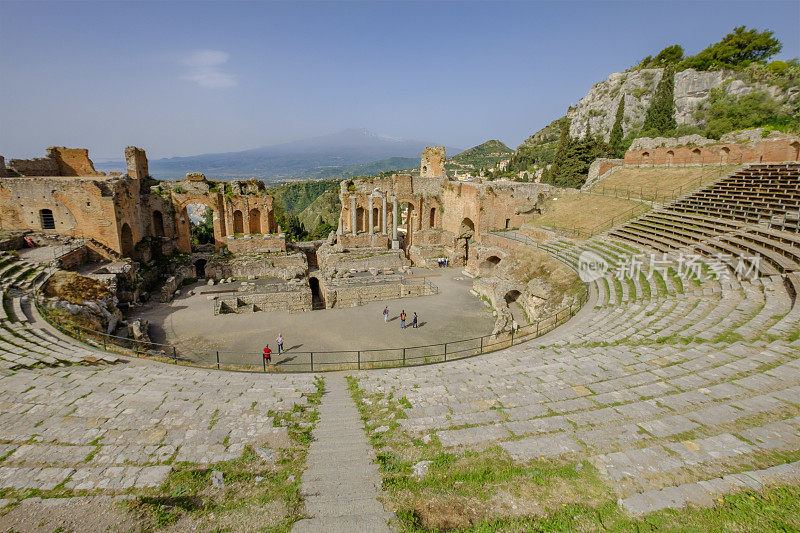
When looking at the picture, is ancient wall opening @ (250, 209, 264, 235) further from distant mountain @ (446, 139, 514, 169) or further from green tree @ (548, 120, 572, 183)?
distant mountain @ (446, 139, 514, 169)

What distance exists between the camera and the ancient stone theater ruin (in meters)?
5.71

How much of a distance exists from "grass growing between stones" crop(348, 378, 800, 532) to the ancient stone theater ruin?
0.04 metres

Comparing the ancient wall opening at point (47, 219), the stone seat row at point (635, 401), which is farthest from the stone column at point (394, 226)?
the stone seat row at point (635, 401)

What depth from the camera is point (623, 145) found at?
52375mm

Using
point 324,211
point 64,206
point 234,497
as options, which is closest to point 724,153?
point 234,497

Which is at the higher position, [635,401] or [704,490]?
[704,490]

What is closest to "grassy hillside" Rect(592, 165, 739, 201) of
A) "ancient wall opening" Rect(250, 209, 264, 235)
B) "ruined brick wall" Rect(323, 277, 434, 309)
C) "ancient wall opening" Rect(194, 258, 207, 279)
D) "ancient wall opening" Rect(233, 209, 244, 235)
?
"ruined brick wall" Rect(323, 277, 434, 309)

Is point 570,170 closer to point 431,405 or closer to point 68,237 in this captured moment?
point 431,405

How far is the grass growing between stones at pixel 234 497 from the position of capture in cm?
538

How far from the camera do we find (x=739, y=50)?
4959cm

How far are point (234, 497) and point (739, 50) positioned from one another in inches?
2832

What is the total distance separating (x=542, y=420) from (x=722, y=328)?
22.9 feet

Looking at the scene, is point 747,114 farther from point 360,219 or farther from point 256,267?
point 256,267
